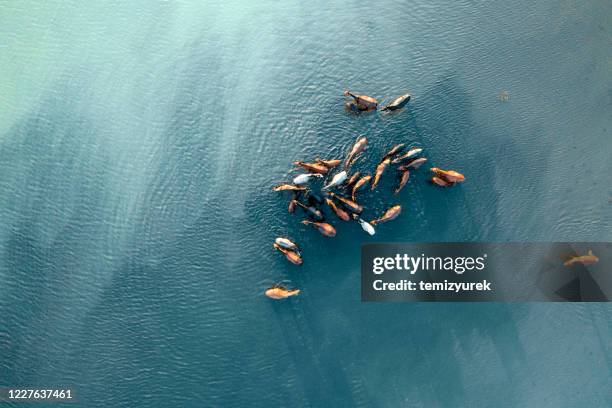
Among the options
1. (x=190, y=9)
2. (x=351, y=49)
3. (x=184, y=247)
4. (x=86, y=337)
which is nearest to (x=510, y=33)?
(x=351, y=49)

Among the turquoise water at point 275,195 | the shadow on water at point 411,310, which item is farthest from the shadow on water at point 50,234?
the shadow on water at point 411,310

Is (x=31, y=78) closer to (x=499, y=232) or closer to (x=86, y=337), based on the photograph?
(x=86, y=337)

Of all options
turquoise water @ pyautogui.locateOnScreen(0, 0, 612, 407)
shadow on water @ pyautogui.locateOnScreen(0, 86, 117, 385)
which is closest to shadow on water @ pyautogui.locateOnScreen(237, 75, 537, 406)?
turquoise water @ pyautogui.locateOnScreen(0, 0, 612, 407)

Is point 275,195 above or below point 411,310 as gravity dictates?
above

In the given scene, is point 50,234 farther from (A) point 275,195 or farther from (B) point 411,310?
(B) point 411,310

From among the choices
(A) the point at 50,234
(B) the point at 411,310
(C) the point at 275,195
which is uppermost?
(C) the point at 275,195

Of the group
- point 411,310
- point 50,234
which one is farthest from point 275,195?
point 50,234

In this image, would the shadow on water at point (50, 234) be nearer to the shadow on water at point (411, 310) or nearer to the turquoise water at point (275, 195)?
the turquoise water at point (275, 195)

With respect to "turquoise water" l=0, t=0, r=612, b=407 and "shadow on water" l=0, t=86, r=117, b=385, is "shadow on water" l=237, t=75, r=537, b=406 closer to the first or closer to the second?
"turquoise water" l=0, t=0, r=612, b=407
